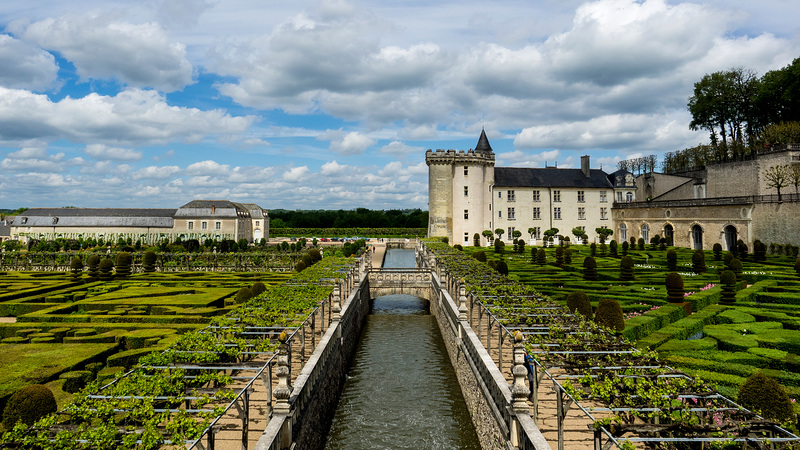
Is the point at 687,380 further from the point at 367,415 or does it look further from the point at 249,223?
the point at 249,223

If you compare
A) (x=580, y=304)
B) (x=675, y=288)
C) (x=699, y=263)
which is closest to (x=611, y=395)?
(x=580, y=304)

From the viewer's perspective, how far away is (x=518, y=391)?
8.27 meters

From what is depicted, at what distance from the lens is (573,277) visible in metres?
28.0

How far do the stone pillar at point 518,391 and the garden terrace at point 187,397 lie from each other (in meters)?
4.28

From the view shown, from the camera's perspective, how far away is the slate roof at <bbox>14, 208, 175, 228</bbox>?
64250mm

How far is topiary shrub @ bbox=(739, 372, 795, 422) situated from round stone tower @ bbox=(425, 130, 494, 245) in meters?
47.9

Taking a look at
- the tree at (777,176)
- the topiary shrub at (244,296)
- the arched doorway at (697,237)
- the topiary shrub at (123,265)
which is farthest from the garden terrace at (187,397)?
the tree at (777,176)

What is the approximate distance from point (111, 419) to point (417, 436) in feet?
26.4

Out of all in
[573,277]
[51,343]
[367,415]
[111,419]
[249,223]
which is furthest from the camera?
[249,223]

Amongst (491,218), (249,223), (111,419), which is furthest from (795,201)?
(249,223)

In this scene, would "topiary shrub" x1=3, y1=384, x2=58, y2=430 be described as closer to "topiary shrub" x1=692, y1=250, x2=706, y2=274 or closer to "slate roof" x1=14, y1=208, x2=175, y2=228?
"topiary shrub" x1=692, y1=250, x2=706, y2=274

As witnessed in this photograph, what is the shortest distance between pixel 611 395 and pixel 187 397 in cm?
733

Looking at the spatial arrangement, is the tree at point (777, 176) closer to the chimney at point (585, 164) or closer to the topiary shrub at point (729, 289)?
the chimney at point (585, 164)

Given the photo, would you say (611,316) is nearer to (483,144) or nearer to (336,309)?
(336,309)
